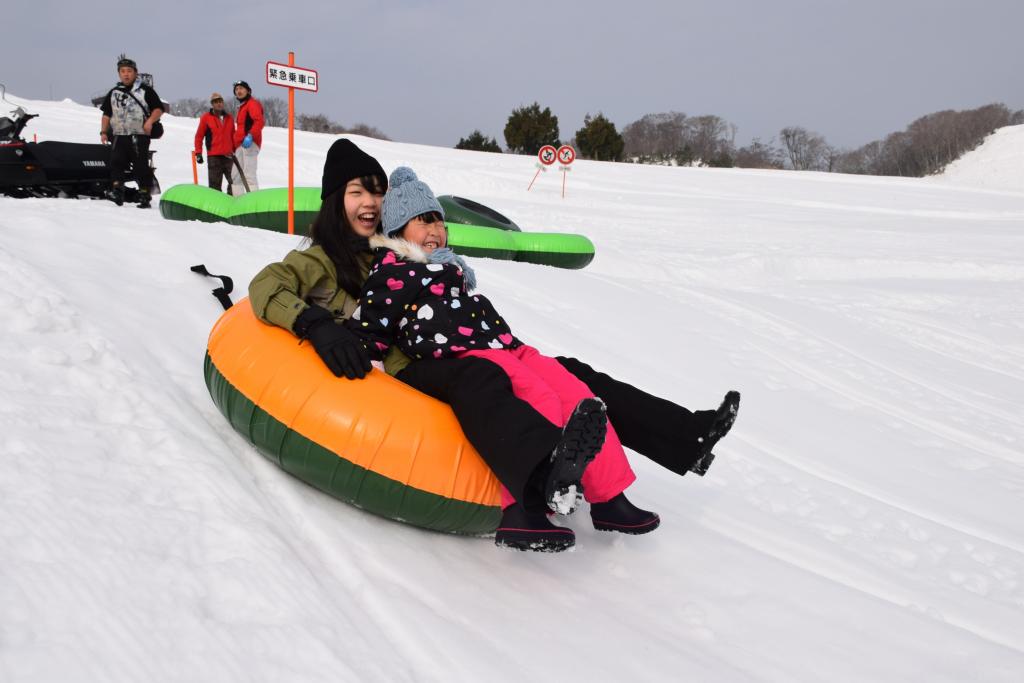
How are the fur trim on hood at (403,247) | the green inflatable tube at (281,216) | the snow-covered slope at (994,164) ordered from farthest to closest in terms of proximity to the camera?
the snow-covered slope at (994,164) → the green inflatable tube at (281,216) → the fur trim on hood at (403,247)

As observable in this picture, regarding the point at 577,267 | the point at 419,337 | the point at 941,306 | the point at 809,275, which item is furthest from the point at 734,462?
the point at 809,275

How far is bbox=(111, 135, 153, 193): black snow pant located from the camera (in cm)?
715

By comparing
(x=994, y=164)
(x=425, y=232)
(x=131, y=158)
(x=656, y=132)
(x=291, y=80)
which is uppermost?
(x=656, y=132)

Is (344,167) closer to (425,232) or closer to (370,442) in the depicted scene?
(425,232)

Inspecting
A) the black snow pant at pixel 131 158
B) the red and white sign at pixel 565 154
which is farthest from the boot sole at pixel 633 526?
→ the red and white sign at pixel 565 154

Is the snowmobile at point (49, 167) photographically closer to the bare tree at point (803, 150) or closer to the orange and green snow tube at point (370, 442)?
the orange and green snow tube at point (370, 442)

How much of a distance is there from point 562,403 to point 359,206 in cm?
121

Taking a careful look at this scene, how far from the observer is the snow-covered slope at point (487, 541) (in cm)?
158

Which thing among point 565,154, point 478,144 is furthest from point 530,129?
point 565,154

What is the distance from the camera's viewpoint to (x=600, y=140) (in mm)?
33812

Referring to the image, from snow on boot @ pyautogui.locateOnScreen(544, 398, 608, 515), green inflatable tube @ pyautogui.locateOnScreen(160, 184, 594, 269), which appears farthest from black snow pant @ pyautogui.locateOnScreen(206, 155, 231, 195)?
snow on boot @ pyautogui.locateOnScreen(544, 398, 608, 515)

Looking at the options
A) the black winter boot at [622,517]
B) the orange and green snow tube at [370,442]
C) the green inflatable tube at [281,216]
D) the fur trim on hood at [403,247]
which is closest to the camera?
the orange and green snow tube at [370,442]

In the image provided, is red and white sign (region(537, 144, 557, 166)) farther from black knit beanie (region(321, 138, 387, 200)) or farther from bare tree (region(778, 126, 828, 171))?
bare tree (region(778, 126, 828, 171))

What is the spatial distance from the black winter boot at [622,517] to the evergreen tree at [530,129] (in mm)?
33189
